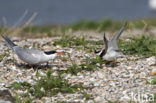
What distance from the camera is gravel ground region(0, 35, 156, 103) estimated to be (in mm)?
4281

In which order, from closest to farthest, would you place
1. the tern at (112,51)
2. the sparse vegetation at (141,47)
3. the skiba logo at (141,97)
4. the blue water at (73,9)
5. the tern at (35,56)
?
the skiba logo at (141,97)
the tern at (35,56)
the tern at (112,51)
the sparse vegetation at (141,47)
the blue water at (73,9)

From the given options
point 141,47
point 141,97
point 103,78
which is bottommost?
point 141,97

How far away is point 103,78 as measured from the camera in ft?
15.9

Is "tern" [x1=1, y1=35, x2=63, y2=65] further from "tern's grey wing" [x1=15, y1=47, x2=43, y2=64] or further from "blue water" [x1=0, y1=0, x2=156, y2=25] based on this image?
"blue water" [x1=0, y1=0, x2=156, y2=25]

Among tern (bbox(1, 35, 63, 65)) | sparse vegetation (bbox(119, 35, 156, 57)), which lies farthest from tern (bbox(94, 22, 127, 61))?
tern (bbox(1, 35, 63, 65))

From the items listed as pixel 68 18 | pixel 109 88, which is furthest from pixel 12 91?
pixel 68 18

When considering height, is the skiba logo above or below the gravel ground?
below

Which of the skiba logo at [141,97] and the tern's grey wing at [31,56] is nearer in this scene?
the skiba logo at [141,97]

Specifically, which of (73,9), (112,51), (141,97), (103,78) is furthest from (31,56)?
(73,9)

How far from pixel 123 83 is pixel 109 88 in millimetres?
249

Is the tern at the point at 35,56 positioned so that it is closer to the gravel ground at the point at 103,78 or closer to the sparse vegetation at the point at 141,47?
the gravel ground at the point at 103,78

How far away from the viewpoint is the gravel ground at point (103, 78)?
4.28 meters

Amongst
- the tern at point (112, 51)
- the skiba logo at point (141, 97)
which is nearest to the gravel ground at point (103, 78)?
the skiba logo at point (141, 97)

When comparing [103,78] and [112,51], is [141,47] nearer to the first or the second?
[112,51]
